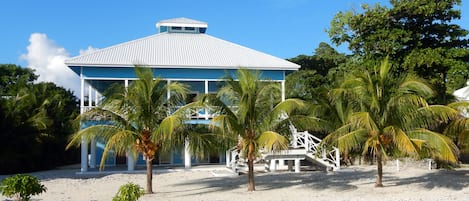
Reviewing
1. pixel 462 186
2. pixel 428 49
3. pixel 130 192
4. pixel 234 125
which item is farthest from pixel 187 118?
pixel 428 49

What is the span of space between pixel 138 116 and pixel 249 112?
11.3 feet

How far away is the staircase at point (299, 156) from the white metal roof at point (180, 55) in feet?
14.4

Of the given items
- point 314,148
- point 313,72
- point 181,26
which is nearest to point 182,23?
point 181,26

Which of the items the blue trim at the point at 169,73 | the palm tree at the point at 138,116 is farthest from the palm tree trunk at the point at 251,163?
the blue trim at the point at 169,73

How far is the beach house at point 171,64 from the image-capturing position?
23.8 metres

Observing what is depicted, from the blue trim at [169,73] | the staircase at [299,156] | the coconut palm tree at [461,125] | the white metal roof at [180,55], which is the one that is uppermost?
the white metal roof at [180,55]

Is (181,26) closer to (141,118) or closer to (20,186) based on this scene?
(141,118)

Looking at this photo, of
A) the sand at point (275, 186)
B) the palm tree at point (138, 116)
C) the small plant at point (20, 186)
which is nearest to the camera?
the small plant at point (20, 186)

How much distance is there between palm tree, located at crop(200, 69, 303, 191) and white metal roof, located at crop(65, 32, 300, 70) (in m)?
9.23

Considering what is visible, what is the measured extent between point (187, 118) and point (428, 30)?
52.9 ft

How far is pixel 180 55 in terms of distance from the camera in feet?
85.7

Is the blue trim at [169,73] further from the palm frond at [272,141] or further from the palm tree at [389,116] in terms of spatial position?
the palm frond at [272,141]

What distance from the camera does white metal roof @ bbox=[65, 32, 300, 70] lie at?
2416 centimetres

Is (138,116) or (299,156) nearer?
(138,116)
